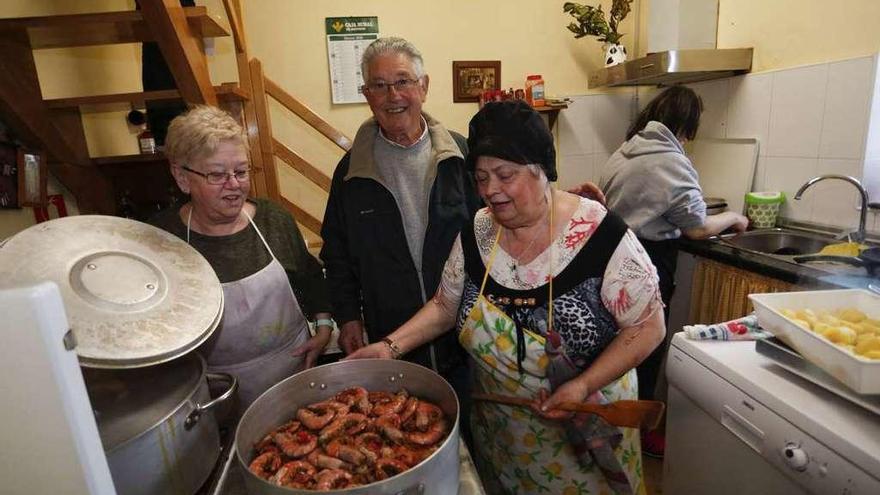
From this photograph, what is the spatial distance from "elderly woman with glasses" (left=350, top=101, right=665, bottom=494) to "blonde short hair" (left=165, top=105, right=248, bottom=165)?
673 millimetres

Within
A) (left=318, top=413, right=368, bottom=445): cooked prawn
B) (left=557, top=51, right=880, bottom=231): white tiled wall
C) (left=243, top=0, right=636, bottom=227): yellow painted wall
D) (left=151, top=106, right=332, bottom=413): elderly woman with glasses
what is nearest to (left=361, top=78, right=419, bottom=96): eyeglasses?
(left=151, top=106, right=332, bottom=413): elderly woman with glasses

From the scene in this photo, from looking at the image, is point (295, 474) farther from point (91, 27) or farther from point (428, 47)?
point (428, 47)

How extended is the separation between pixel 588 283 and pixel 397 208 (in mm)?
699

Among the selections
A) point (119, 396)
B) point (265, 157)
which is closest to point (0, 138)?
point (265, 157)

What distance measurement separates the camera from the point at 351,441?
89 centimetres

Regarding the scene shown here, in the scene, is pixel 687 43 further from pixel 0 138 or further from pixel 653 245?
pixel 0 138

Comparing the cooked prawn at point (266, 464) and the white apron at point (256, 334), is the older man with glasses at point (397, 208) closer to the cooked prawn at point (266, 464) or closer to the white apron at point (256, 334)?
the white apron at point (256, 334)

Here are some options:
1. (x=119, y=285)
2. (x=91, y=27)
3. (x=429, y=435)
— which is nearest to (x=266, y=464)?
(x=429, y=435)

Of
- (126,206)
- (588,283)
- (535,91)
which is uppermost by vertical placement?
(535,91)

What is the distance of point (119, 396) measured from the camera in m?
0.80

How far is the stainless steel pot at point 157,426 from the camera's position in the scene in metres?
0.72

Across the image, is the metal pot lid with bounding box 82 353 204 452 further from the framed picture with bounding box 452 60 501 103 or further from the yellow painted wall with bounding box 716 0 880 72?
the framed picture with bounding box 452 60 501 103

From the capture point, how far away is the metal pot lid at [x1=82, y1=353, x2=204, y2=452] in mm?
729

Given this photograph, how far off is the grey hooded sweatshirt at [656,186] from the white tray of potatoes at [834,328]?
0.94 metres
